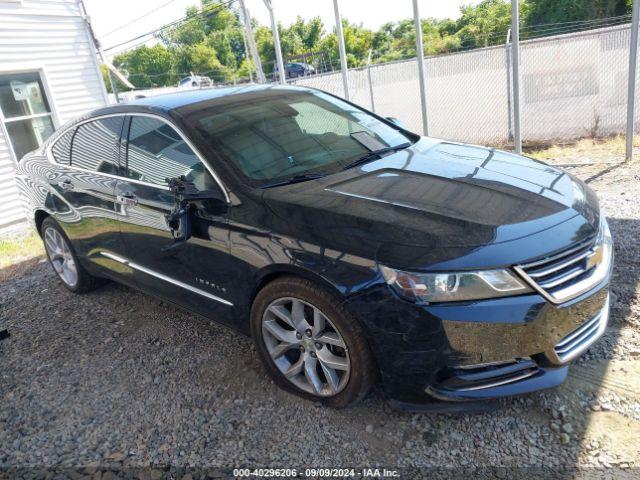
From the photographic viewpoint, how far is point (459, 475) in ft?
7.19

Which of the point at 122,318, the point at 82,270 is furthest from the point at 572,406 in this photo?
the point at 82,270

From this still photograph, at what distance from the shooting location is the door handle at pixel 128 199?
11.1 feet

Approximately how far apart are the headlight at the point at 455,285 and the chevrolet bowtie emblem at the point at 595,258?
17.6 inches

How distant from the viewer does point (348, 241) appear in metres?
2.36

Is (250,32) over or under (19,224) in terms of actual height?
over

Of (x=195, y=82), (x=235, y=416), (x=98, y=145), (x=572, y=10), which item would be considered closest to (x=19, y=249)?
(x=98, y=145)

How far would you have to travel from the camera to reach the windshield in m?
3.03

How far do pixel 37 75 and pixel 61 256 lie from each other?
6.33 metres

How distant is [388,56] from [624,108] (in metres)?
36.4

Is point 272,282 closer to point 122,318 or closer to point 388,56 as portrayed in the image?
point 122,318

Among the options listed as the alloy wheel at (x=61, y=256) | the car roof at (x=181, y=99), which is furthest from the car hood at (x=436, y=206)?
the alloy wheel at (x=61, y=256)

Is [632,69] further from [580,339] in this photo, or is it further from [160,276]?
[160,276]

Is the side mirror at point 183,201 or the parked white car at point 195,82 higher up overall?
the parked white car at point 195,82

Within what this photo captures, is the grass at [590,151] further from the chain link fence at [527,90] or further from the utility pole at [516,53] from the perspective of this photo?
the utility pole at [516,53]
